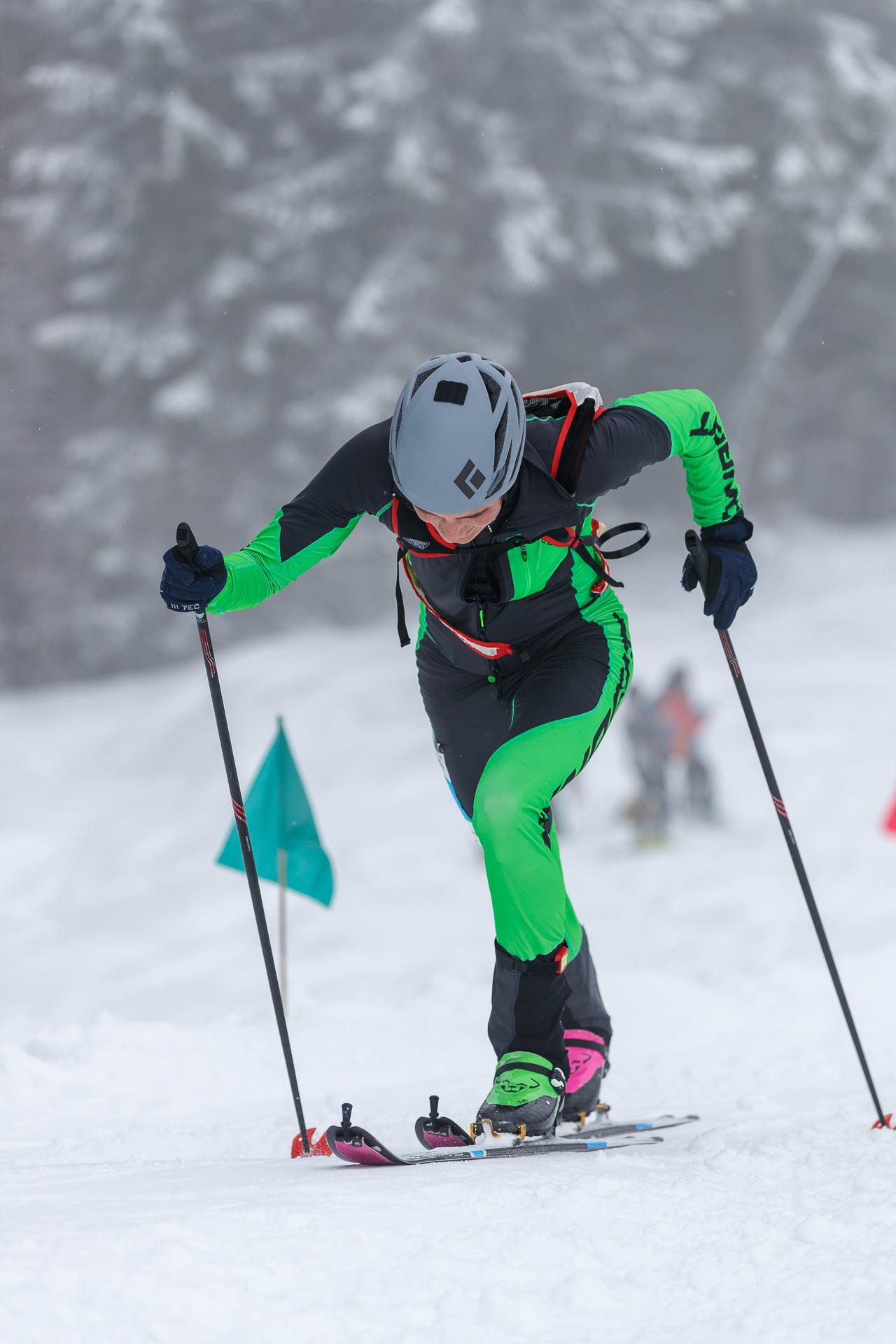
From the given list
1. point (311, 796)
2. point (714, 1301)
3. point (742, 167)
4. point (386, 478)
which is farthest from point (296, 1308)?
point (742, 167)

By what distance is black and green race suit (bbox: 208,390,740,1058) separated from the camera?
3.41m

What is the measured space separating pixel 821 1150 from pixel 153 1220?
5.64ft

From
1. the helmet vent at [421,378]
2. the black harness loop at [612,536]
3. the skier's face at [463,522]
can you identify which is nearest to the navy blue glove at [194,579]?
the skier's face at [463,522]

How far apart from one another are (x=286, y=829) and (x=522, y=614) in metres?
2.90

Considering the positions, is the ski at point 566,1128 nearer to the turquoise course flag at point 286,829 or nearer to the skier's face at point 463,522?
the skier's face at point 463,522

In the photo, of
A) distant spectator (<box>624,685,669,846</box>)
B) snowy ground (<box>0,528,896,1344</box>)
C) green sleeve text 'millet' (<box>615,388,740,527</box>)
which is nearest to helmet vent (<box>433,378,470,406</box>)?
green sleeve text 'millet' (<box>615,388,740,527</box>)

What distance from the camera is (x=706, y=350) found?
2370 cm

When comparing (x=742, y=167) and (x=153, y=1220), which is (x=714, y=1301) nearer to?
(x=153, y=1220)

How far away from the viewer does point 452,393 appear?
3.26 metres

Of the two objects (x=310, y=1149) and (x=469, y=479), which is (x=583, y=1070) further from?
(x=469, y=479)

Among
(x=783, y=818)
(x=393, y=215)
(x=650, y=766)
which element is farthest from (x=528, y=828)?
(x=393, y=215)

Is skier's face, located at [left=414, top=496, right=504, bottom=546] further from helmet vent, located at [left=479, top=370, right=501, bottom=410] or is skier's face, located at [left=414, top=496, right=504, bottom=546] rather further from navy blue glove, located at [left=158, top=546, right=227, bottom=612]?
navy blue glove, located at [left=158, top=546, right=227, bottom=612]

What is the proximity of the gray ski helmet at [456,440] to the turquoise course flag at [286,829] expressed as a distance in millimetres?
3042

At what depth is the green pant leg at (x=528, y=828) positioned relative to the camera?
3.36 meters
